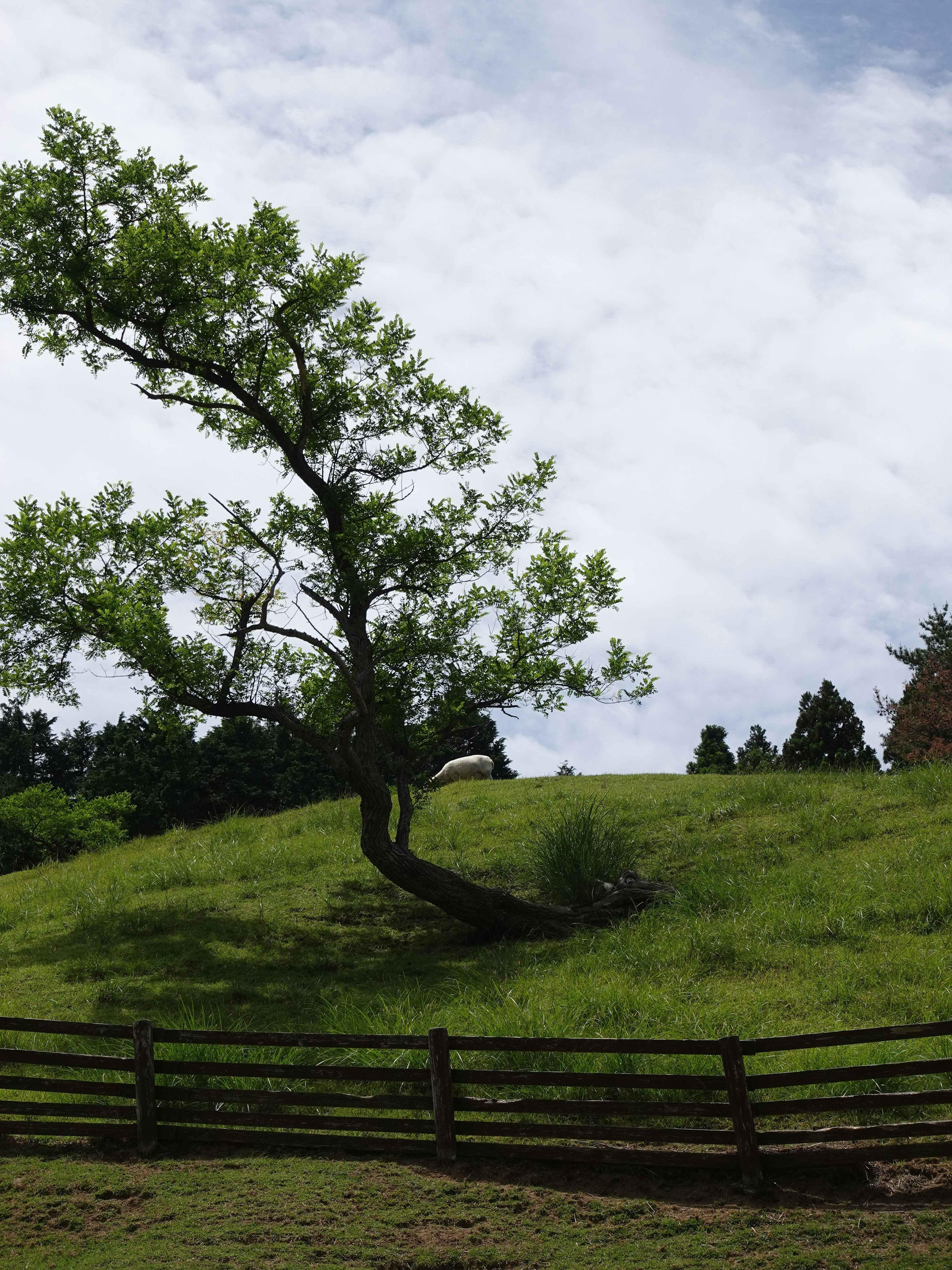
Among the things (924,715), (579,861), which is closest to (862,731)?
(924,715)

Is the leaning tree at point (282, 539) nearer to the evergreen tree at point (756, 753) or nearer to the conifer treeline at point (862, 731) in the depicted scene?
the conifer treeline at point (862, 731)

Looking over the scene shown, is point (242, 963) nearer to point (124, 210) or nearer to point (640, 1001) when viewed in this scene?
point (640, 1001)

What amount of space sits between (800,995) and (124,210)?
670 inches

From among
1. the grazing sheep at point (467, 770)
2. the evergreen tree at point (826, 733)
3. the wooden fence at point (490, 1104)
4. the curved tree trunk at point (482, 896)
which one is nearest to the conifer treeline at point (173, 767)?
the grazing sheep at point (467, 770)

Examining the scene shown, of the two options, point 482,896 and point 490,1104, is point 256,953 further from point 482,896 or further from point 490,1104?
point 490,1104

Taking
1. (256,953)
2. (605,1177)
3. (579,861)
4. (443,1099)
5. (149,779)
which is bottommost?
(605,1177)

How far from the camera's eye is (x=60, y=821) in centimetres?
2950

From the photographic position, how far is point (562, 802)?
24.2 m

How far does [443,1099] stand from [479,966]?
604 centimetres

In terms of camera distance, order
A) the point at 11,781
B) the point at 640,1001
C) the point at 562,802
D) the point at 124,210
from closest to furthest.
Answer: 1. the point at 640,1001
2. the point at 124,210
3. the point at 562,802
4. the point at 11,781

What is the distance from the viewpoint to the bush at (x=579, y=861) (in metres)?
17.5

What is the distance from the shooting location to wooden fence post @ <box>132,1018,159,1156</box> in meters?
9.41

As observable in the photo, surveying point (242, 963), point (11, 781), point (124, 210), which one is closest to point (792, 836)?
point (242, 963)

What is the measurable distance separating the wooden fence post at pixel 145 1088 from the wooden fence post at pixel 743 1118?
524 cm
